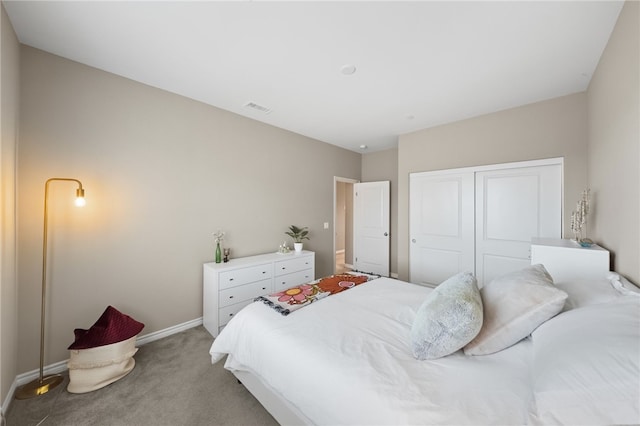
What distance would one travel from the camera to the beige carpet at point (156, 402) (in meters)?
1.58

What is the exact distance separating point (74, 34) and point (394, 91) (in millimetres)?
2795

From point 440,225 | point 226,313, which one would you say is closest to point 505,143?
point 440,225

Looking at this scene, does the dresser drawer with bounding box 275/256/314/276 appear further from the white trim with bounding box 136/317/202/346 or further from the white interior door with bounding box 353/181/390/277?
the white interior door with bounding box 353/181/390/277

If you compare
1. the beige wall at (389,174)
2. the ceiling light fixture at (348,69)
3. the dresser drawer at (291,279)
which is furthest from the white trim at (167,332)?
the beige wall at (389,174)

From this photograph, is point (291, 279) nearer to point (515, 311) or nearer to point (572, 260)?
point (515, 311)

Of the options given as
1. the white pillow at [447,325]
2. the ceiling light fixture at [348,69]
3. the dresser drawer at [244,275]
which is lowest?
the dresser drawer at [244,275]

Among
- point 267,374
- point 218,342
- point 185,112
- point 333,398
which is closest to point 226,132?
point 185,112

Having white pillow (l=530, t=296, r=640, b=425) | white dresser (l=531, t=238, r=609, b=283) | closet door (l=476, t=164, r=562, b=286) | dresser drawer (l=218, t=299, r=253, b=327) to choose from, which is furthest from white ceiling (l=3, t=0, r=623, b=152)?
dresser drawer (l=218, t=299, r=253, b=327)

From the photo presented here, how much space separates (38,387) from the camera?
1.81 metres

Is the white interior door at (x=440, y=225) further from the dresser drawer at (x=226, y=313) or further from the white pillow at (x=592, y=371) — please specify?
the dresser drawer at (x=226, y=313)

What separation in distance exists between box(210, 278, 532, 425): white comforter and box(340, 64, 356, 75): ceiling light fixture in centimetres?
207

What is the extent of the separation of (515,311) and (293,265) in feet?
8.52

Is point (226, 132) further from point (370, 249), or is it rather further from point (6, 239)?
point (370, 249)

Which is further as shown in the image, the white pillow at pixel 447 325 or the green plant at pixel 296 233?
the green plant at pixel 296 233
